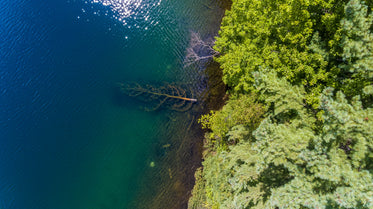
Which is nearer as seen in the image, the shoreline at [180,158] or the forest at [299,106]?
the forest at [299,106]

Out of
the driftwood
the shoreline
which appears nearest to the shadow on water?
the shoreline

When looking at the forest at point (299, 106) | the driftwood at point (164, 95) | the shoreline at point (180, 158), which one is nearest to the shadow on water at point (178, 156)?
the shoreline at point (180, 158)

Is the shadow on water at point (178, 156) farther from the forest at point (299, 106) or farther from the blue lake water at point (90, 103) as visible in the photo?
the forest at point (299, 106)

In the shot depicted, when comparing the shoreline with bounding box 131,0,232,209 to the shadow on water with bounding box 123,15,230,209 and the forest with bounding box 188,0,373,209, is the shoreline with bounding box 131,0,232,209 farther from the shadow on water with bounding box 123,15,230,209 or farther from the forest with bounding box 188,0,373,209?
the forest with bounding box 188,0,373,209

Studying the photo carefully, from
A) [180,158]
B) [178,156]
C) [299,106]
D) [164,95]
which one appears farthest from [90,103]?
[299,106]

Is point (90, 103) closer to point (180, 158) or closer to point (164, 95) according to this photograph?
point (164, 95)

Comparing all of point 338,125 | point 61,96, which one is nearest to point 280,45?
point 338,125

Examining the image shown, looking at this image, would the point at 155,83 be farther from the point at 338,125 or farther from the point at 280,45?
the point at 338,125
